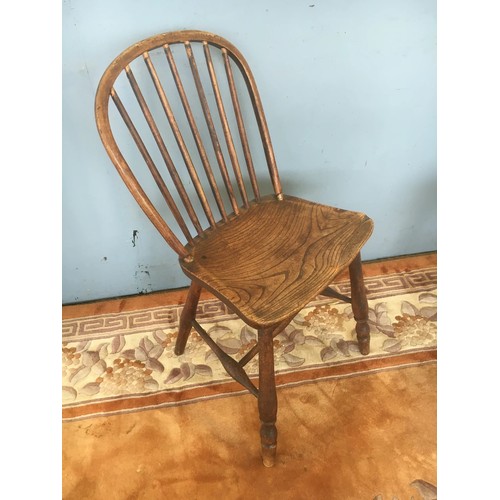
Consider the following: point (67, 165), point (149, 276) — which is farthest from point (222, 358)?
point (67, 165)

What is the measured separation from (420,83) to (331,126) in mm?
342

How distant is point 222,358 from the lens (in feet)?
4.39

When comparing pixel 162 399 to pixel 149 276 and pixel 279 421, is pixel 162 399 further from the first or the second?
pixel 149 276

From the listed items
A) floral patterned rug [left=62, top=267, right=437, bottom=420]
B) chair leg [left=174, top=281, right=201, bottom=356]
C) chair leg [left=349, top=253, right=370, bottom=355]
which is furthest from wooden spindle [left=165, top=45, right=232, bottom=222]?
floral patterned rug [left=62, top=267, right=437, bottom=420]

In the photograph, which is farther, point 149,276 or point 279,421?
point 149,276

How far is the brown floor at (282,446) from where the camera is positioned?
4.22 feet

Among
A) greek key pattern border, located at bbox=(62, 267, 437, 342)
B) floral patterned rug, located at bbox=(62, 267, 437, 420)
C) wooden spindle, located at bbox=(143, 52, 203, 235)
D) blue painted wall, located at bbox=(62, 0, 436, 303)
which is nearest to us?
wooden spindle, located at bbox=(143, 52, 203, 235)

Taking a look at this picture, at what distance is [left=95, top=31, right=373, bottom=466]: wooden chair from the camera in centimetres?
114

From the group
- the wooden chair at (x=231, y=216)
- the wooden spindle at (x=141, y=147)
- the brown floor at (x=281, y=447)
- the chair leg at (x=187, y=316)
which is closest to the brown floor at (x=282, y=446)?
the brown floor at (x=281, y=447)

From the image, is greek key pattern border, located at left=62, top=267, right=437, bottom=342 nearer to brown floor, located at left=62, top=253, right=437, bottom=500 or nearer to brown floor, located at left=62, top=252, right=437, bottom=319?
brown floor, located at left=62, top=252, right=437, bottom=319

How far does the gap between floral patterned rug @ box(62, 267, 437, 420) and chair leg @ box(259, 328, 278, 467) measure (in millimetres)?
279

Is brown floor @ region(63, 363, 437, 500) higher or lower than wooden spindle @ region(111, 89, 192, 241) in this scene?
lower

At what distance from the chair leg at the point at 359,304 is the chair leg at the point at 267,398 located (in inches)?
16.4

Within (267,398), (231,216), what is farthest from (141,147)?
(267,398)
